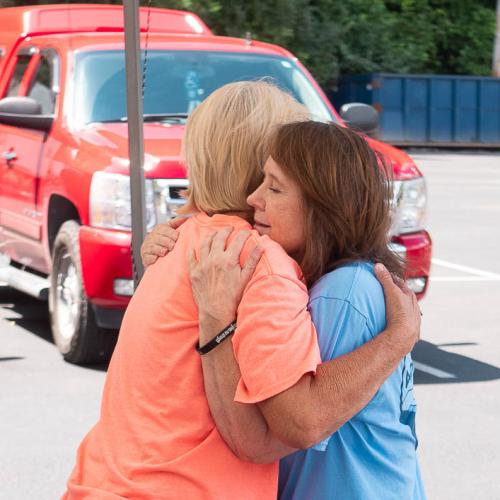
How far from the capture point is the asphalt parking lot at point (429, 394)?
17.9 feet

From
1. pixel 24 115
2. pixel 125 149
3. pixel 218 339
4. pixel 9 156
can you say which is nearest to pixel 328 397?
pixel 218 339

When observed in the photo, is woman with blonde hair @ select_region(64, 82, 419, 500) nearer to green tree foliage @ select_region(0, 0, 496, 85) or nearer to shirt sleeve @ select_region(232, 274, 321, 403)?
shirt sleeve @ select_region(232, 274, 321, 403)

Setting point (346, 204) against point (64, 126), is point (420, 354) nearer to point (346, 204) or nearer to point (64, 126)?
point (64, 126)

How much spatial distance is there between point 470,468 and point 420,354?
253cm

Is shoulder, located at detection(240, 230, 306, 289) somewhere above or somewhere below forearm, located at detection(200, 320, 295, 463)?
above

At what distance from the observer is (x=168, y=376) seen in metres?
2.30

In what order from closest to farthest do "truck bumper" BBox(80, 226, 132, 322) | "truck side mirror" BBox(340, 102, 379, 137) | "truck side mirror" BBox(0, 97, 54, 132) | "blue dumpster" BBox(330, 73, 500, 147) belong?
"truck bumper" BBox(80, 226, 132, 322)
"truck side mirror" BBox(0, 97, 54, 132)
"truck side mirror" BBox(340, 102, 379, 137)
"blue dumpster" BBox(330, 73, 500, 147)

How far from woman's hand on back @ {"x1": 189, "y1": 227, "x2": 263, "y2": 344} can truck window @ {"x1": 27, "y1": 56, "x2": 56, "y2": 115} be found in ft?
20.3

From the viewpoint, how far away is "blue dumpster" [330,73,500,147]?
32.2m

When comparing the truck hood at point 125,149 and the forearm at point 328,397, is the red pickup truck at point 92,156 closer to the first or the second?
the truck hood at point 125,149

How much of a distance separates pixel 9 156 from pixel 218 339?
6531 mm

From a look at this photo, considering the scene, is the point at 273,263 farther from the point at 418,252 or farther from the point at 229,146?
the point at 418,252

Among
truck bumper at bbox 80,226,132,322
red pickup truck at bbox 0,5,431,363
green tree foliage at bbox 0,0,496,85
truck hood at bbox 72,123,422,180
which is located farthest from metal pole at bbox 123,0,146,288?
green tree foliage at bbox 0,0,496,85

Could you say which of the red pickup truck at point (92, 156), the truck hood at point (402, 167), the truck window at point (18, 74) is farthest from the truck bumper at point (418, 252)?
the truck window at point (18, 74)
